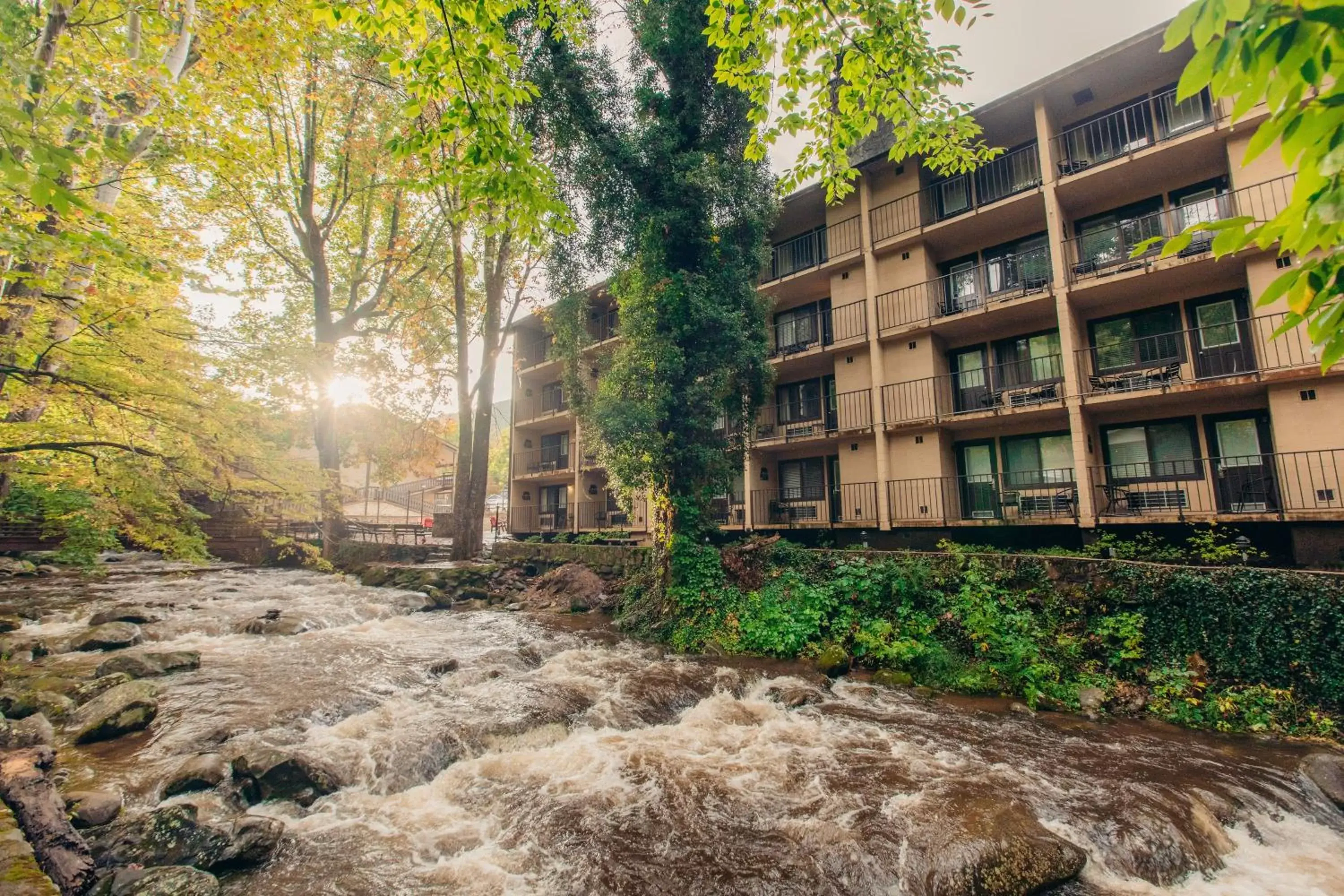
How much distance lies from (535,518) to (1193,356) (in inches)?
904

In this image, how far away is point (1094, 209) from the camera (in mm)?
12836

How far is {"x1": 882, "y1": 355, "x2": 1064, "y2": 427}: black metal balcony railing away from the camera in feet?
42.5

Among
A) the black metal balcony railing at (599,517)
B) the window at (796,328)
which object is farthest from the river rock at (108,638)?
the window at (796,328)

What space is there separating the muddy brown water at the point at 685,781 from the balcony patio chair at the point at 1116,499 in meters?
6.26

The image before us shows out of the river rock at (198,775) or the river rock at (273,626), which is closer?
the river rock at (198,775)

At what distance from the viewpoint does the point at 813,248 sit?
17266 millimetres

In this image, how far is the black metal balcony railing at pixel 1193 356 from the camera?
9.87m

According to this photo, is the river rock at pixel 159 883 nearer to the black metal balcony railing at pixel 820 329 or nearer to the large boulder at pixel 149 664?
the large boulder at pixel 149 664

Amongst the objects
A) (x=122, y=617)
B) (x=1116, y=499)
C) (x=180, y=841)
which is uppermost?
(x=1116, y=499)

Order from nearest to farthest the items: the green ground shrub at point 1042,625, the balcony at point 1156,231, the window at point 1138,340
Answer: the green ground shrub at point 1042,625, the balcony at point 1156,231, the window at point 1138,340

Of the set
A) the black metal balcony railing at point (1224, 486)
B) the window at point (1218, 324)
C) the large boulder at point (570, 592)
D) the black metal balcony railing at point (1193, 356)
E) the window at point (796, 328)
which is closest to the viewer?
the black metal balcony railing at point (1224, 486)

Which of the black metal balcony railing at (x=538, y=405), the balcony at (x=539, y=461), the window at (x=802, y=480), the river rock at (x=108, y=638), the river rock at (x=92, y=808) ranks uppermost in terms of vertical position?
the black metal balcony railing at (x=538, y=405)

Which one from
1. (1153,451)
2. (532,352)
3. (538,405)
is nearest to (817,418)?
(1153,451)

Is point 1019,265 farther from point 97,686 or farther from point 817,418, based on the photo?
point 97,686
